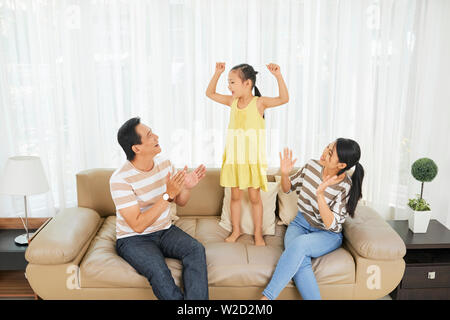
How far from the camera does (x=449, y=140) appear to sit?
10.9ft

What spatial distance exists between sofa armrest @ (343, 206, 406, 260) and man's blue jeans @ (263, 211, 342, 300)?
9 centimetres

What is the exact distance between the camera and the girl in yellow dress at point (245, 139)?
2.38m

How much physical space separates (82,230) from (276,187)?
122 centimetres


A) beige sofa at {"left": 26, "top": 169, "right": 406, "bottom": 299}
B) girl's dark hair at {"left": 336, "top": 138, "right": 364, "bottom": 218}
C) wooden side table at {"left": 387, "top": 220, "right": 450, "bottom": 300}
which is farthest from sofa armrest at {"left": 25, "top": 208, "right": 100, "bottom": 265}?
wooden side table at {"left": 387, "top": 220, "right": 450, "bottom": 300}

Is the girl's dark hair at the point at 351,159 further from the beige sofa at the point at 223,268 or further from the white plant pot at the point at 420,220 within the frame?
the white plant pot at the point at 420,220

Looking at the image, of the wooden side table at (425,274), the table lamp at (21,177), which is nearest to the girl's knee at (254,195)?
the wooden side table at (425,274)

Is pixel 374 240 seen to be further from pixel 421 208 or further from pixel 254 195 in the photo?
pixel 254 195

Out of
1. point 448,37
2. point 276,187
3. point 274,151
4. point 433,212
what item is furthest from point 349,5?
point 433,212

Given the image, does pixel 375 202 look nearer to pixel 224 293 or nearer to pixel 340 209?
pixel 340 209

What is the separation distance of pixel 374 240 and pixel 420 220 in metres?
0.56

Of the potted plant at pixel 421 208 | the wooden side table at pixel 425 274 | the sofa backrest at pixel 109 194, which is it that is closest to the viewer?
the wooden side table at pixel 425 274

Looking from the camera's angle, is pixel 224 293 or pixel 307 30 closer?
pixel 224 293

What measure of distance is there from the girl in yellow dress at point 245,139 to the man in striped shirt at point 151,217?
273mm

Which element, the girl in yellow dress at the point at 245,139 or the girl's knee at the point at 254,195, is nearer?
the girl in yellow dress at the point at 245,139
